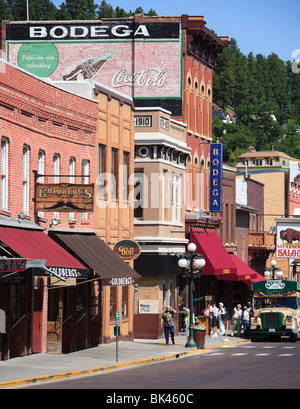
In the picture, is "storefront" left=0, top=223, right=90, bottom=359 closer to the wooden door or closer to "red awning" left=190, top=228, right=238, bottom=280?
the wooden door

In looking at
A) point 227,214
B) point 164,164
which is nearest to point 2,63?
point 164,164

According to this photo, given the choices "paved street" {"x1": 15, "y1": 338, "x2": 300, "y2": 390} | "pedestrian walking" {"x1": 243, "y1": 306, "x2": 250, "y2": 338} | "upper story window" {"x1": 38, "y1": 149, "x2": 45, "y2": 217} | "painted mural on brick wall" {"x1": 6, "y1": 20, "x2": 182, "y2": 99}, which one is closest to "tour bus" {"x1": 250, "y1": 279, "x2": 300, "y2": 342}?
"pedestrian walking" {"x1": 243, "y1": 306, "x2": 250, "y2": 338}

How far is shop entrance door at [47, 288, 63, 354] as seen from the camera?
36312mm

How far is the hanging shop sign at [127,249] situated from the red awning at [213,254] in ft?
44.9

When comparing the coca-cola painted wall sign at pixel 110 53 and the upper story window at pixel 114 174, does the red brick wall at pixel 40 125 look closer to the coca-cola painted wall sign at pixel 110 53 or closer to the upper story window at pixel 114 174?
the upper story window at pixel 114 174

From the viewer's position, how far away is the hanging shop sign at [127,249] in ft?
137

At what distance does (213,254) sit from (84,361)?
82.2 feet

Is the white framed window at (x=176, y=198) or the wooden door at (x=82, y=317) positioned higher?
the white framed window at (x=176, y=198)

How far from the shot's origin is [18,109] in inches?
1336

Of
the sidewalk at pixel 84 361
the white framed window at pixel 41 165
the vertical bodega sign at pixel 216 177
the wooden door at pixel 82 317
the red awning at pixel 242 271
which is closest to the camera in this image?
the sidewalk at pixel 84 361

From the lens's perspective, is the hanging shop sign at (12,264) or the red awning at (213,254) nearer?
the hanging shop sign at (12,264)

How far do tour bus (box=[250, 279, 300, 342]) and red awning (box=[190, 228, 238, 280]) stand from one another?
167 inches

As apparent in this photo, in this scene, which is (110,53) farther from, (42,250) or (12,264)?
(12,264)

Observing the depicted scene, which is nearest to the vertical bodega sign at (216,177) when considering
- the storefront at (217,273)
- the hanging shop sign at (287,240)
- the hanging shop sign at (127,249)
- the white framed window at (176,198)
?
the storefront at (217,273)
